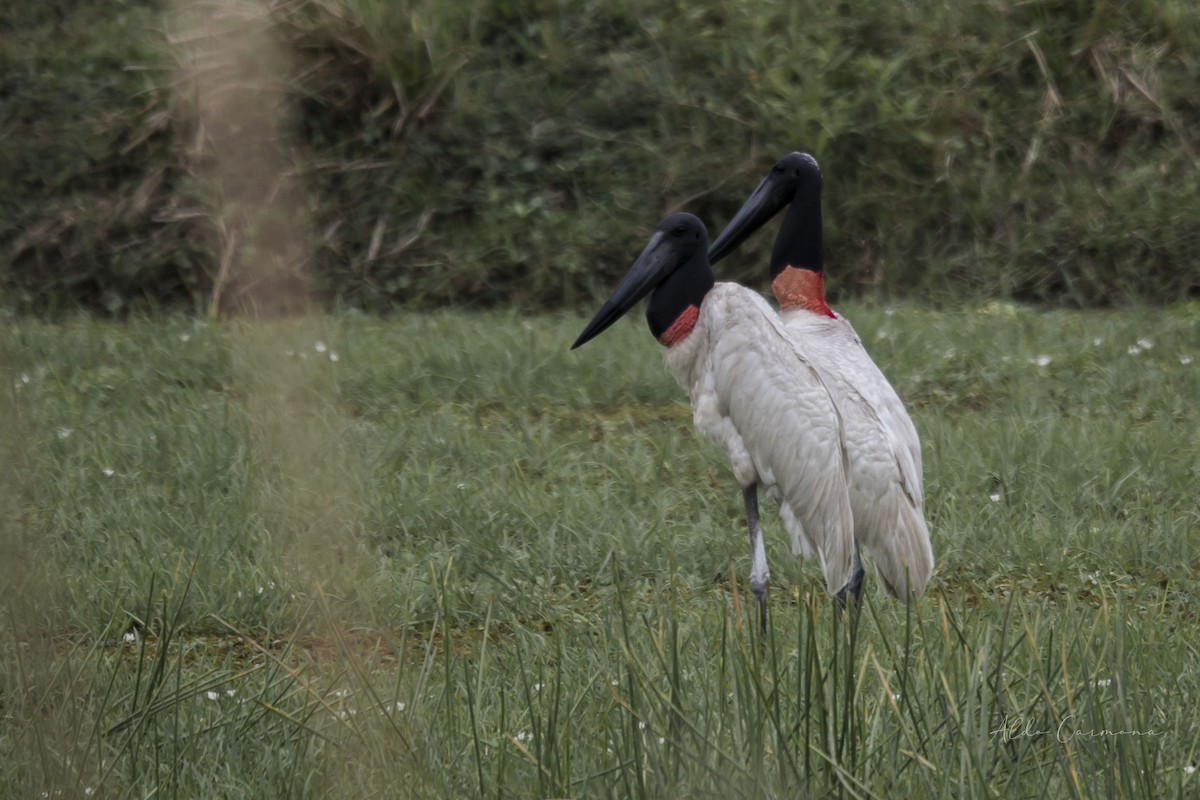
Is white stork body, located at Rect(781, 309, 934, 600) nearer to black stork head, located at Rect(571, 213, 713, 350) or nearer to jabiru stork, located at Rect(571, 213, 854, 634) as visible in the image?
jabiru stork, located at Rect(571, 213, 854, 634)

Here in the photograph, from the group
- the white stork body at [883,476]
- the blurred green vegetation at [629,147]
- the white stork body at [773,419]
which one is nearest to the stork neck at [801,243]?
the white stork body at [773,419]

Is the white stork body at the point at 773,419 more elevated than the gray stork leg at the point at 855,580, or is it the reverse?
the white stork body at the point at 773,419

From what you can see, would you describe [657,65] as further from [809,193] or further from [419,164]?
[809,193]

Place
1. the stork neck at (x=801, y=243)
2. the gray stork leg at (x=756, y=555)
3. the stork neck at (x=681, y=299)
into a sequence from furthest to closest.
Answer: the stork neck at (x=801, y=243) < the stork neck at (x=681, y=299) < the gray stork leg at (x=756, y=555)

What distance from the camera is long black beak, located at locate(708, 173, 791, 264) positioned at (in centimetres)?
418

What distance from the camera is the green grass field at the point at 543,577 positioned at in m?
2.12

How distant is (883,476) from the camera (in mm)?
3363

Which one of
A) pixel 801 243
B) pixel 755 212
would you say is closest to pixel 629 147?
pixel 755 212

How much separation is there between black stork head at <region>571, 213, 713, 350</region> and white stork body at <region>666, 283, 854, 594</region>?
0.15ft

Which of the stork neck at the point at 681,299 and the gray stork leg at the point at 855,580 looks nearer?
the gray stork leg at the point at 855,580

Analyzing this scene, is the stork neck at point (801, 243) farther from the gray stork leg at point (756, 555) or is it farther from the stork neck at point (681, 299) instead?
the gray stork leg at point (756, 555)

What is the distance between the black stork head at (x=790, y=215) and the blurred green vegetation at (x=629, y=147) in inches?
130

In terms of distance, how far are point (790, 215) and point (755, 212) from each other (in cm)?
21

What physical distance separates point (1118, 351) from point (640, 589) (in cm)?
296
